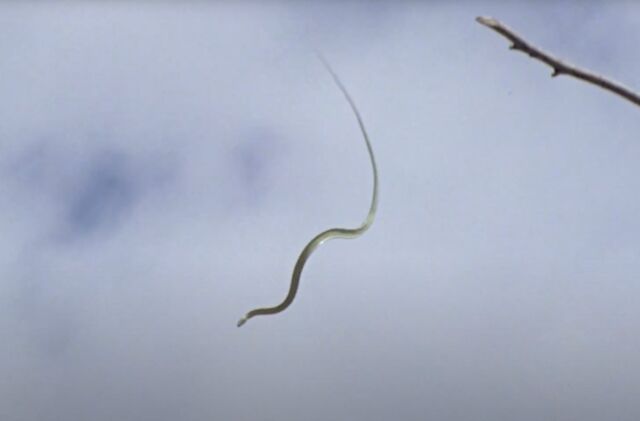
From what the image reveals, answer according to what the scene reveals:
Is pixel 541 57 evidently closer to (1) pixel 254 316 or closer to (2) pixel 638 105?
(2) pixel 638 105

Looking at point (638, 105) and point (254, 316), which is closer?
point (638, 105)

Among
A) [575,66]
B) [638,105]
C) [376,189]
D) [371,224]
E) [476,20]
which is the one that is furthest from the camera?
[371,224]

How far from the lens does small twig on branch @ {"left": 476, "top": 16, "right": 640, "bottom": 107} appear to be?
1380 mm

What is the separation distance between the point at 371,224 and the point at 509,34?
1972mm

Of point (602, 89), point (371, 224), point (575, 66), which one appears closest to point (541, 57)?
point (575, 66)

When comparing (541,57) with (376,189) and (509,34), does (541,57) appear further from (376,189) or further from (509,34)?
(376,189)

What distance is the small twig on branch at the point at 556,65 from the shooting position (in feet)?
4.53

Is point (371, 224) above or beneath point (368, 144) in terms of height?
beneath

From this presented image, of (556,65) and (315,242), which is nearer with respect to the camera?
(556,65)

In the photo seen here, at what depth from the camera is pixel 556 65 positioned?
59.0 inches

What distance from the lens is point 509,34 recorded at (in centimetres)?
157

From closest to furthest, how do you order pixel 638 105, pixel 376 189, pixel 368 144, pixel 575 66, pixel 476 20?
pixel 638 105, pixel 575 66, pixel 476 20, pixel 368 144, pixel 376 189

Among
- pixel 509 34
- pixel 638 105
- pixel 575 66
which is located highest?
pixel 509 34

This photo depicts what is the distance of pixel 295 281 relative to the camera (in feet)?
12.0
